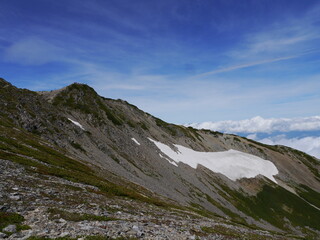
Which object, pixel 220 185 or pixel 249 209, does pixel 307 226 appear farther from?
pixel 220 185

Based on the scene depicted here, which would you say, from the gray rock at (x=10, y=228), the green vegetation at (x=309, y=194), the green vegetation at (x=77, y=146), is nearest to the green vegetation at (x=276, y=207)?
the green vegetation at (x=309, y=194)

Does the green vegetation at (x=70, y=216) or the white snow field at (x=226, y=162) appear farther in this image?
the white snow field at (x=226, y=162)

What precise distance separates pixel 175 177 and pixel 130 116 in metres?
64.3

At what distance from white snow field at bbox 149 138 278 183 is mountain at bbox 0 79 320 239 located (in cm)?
96

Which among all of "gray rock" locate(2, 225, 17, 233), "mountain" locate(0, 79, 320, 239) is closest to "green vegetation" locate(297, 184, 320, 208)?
"mountain" locate(0, 79, 320, 239)

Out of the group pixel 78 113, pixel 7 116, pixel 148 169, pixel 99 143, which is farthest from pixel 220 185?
pixel 7 116

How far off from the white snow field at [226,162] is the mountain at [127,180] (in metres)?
0.96

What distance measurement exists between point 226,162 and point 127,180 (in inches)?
4317

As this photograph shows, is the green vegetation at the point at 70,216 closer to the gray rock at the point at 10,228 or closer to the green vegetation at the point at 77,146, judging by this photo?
the gray rock at the point at 10,228

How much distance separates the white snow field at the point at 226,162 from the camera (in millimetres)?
136750

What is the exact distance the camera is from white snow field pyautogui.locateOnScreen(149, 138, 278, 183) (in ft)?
449

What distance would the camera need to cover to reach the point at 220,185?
415ft

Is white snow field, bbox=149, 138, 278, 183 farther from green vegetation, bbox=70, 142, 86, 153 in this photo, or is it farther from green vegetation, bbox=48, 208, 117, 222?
green vegetation, bbox=48, 208, 117, 222

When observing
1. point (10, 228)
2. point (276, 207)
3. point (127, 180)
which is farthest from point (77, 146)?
point (276, 207)
